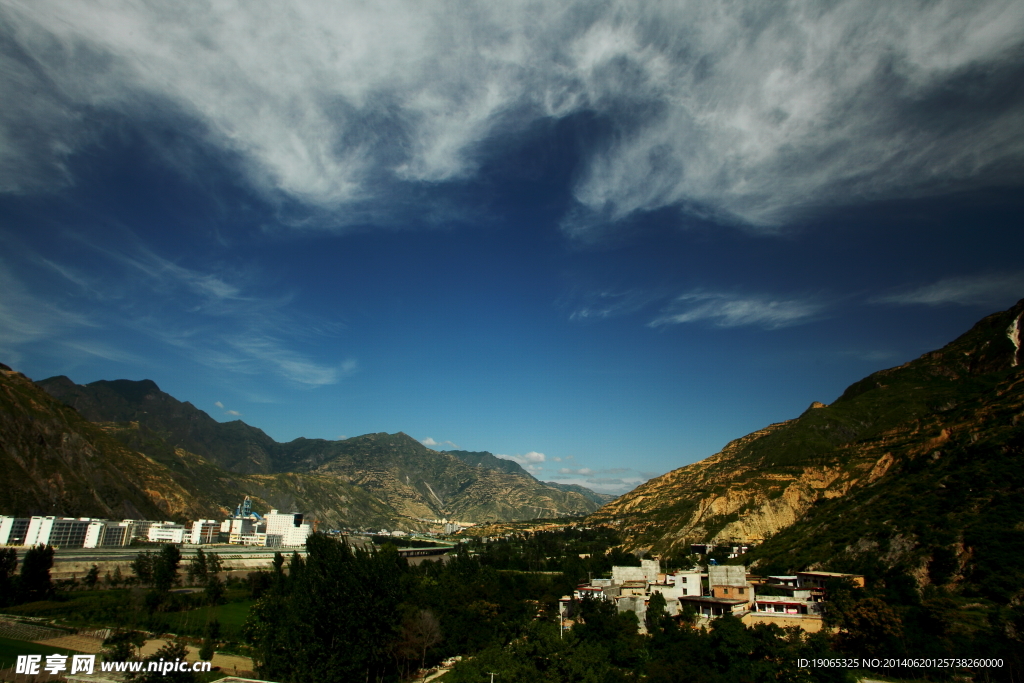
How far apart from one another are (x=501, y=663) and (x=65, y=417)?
6096 inches

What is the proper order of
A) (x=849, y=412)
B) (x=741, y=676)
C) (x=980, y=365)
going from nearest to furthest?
(x=741, y=676) < (x=980, y=365) < (x=849, y=412)

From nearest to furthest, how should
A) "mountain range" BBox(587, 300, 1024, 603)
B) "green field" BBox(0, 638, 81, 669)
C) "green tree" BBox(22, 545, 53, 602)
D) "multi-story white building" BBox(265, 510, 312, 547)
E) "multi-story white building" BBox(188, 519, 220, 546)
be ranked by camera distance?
"green field" BBox(0, 638, 81, 669)
"mountain range" BBox(587, 300, 1024, 603)
"green tree" BBox(22, 545, 53, 602)
"multi-story white building" BBox(188, 519, 220, 546)
"multi-story white building" BBox(265, 510, 312, 547)

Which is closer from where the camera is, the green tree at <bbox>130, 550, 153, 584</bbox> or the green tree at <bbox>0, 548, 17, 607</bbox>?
the green tree at <bbox>0, 548, 17, 607</bbox>

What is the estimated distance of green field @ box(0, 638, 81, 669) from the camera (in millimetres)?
38531

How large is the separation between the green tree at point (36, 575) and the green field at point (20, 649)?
21.6 m

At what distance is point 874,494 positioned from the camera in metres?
63.6

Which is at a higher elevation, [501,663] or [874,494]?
[874,494]

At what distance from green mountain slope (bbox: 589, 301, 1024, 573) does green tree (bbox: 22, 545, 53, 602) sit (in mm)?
Result: 85522

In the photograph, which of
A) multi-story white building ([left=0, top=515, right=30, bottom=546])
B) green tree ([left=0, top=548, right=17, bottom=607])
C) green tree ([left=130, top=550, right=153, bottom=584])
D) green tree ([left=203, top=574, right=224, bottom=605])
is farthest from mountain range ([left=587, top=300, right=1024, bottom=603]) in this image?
multi-story white building ([left=0, top=515, right=30, bottom=546])

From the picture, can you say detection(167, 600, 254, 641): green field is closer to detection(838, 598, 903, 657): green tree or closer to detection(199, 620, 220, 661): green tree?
detection(199, 620, 220, 661): green tree

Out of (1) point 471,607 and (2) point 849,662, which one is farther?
(1) point 471,607

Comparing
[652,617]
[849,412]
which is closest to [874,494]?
[652,617]

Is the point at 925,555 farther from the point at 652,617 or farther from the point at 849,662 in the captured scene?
the point at 652,617

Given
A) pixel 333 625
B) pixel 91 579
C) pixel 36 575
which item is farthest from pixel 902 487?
pixel 91 579
